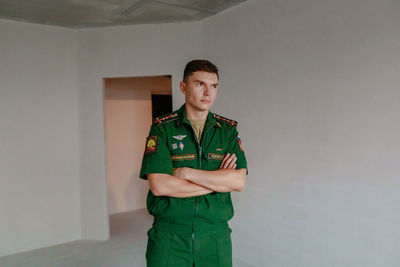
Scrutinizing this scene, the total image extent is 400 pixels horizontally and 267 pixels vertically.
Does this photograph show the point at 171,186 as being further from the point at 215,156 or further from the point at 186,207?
the point at 215,156

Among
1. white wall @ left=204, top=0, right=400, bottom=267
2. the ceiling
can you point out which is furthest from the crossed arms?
the ceiling

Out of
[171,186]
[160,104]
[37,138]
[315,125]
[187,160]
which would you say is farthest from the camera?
[160,104]

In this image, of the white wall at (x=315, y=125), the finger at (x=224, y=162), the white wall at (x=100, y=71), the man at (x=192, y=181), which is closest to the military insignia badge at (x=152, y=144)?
the man at (x=192, y=181)


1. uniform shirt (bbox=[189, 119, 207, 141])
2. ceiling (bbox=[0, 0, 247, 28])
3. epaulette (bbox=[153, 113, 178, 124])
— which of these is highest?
ceiling (bbox=[0, 0, 247, 28])

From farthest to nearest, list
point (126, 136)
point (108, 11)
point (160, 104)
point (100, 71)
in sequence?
point (160, 104), point (126, 136), point (100, 71), point (108, 11)

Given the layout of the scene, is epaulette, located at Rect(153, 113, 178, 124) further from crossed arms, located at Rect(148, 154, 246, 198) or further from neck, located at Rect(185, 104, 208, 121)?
crossed arms, located at Rect(148, 154, 246, 198)

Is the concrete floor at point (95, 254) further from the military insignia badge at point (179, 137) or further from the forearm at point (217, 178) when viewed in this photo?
the military insignia badge at point (179, 137)

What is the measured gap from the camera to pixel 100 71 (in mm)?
4180

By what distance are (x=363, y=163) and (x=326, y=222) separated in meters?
0.58

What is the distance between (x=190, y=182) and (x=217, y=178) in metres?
0.15

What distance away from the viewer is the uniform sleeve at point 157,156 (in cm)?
173

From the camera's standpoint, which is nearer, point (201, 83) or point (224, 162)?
point (201, 83)

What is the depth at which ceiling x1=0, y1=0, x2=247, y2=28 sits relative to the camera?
132 inches

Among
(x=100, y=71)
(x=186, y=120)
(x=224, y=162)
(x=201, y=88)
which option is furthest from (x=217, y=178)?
(x=100, y=71)
